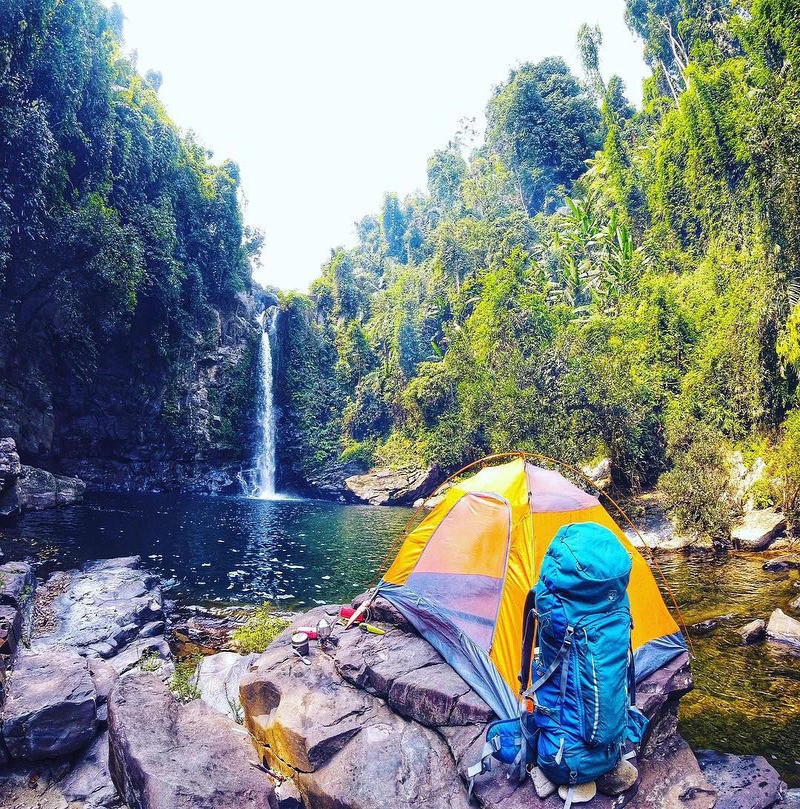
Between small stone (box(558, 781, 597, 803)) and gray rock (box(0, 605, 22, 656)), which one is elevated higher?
small stone (box(558, 781, 597, 803))

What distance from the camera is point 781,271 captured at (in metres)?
15.6

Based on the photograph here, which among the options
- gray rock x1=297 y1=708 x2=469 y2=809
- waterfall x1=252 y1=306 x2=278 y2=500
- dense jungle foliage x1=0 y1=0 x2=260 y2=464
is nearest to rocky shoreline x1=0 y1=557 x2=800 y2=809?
gray rock x1=297 y1=708 x2=469 y2=809

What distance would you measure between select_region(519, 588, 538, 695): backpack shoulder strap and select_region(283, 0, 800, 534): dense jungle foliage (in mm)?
13413

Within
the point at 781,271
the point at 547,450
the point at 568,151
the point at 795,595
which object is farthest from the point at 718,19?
the point at 795,595

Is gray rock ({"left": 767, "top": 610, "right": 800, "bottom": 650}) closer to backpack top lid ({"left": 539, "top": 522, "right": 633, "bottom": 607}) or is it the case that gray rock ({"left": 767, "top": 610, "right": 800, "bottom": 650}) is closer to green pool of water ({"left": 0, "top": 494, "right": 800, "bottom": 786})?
green pool of water ({"left": 0, "top": 494, "right": 800, "bottom": 786})

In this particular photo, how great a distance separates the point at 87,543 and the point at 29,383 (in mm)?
11930

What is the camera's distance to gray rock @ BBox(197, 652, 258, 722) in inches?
205

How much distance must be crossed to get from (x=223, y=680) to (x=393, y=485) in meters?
25.8

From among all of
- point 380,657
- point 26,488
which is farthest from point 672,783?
point 26,488

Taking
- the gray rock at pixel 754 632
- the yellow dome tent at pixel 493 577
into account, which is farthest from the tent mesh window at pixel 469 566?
the gray rock at pixel 754 632

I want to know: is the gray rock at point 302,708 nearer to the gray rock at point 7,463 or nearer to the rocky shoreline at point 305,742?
the rocky shoreline at point 305,742

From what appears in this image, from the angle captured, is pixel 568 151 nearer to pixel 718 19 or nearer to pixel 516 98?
pixel 516 98

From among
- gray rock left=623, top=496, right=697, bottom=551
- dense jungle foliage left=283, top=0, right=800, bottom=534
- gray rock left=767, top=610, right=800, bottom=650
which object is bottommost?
gray rock left=623, top=496, right=697, bottom=551

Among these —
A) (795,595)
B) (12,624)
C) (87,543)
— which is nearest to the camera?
(12,624)
